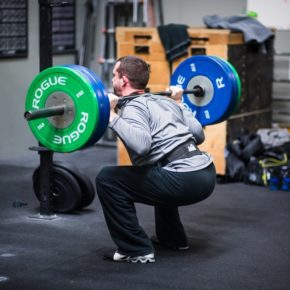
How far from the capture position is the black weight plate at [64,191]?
5.02 meters

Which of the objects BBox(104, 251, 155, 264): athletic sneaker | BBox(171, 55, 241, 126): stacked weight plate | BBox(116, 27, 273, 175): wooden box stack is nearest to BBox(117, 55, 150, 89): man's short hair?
BBox(171, 55, 241, 126): stacked weight plate

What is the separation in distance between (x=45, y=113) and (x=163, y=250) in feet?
3.46

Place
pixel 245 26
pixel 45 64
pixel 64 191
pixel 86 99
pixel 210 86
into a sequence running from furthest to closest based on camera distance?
pixel 245 26 < pixel 64 191 < pixel 45 64 < pixel 210 86 < pixel 86 99

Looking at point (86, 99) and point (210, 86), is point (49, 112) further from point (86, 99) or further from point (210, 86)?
point (210, 86)

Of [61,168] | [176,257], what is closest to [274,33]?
[61,168]

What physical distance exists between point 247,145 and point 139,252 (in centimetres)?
256

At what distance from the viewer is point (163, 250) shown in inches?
168

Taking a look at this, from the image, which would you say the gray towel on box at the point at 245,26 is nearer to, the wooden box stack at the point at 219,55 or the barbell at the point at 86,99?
the wooden box stack at the point at 219,55

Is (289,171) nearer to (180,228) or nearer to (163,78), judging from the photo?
(163,78)

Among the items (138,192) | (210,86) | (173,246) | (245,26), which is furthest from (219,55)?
(138,192)

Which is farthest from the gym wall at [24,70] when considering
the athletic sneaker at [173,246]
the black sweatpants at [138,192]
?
the black sweatpants at [138,192]

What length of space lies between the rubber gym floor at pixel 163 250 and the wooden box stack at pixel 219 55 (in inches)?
21.2

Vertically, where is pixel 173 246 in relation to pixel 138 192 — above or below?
below

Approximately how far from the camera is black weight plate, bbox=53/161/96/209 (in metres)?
5.04
